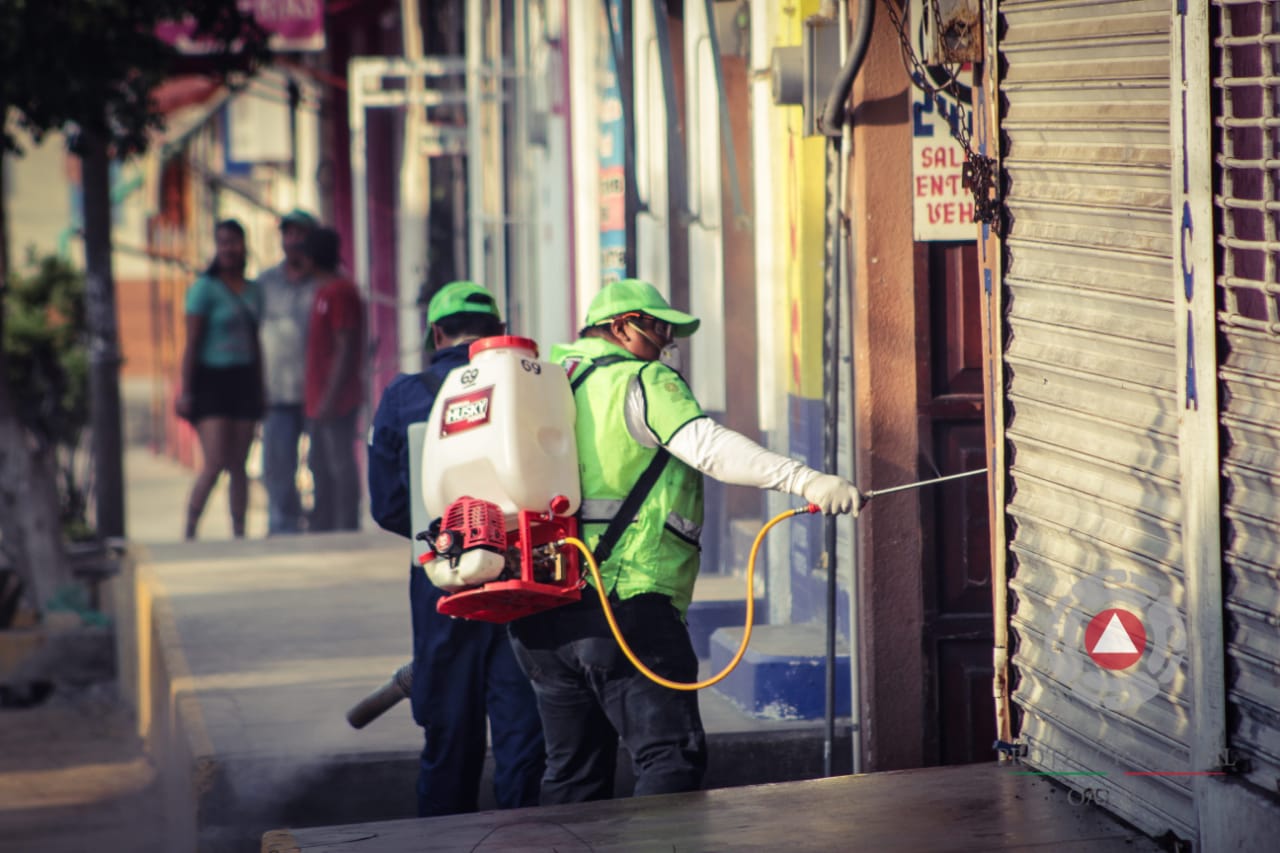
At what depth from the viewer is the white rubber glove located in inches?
186

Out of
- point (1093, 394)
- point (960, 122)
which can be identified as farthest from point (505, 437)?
point (960, 122)

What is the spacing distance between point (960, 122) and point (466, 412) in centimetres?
170

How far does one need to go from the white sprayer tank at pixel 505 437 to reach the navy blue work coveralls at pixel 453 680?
2.20 ft

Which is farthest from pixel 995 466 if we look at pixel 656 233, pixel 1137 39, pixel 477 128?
pixel 477 128

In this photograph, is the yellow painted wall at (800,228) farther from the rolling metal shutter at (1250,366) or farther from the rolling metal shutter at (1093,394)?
the rolling metal shutter at (1250,366)

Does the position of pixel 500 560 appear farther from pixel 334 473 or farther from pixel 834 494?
pixel 334 473

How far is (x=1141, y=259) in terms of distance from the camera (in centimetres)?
421

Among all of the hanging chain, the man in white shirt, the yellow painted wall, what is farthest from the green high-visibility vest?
the man in white shirt

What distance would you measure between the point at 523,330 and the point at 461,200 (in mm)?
2375

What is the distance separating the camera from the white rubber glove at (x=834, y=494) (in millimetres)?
4734

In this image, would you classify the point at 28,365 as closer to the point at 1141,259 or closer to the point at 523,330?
the point at 523,330

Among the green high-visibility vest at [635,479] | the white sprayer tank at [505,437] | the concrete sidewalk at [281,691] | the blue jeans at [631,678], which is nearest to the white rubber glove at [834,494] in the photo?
the green high-visibility vest at [635,479]

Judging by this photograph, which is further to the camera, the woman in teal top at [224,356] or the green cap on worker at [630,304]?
the woman in teal top at [224,356]

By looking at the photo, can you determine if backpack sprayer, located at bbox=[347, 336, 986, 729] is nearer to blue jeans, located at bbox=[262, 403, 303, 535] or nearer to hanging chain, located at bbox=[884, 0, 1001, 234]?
hanging chain, located at bbox=[884, 0, 1001, 234]
